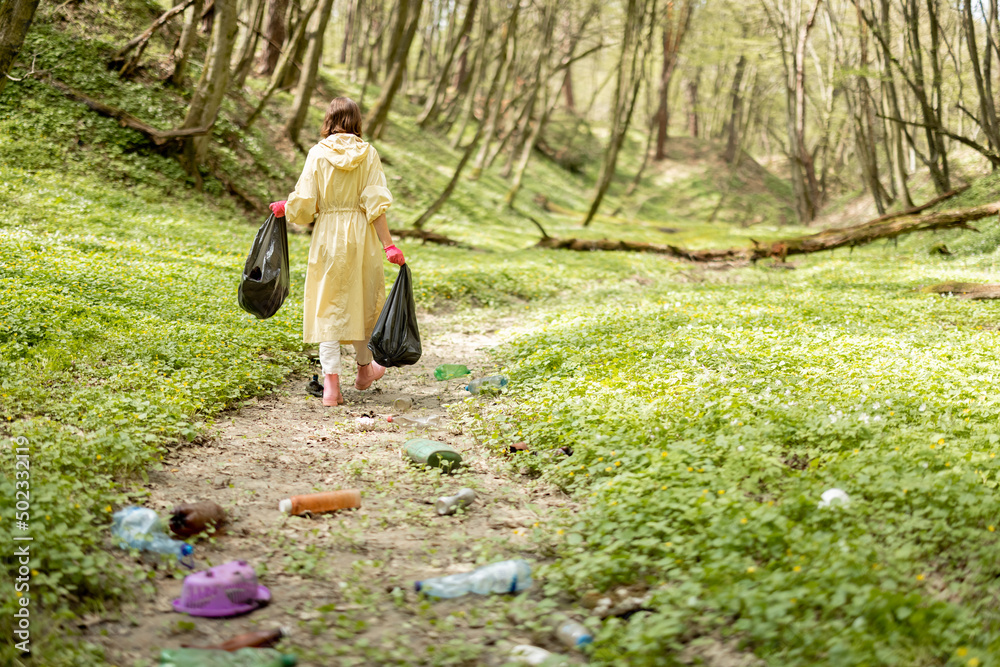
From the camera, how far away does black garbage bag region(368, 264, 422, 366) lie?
222 inches

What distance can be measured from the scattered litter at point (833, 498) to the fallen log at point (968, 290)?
7397mm

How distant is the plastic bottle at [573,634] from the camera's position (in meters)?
2.67

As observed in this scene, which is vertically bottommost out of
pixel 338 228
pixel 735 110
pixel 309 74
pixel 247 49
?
pixel 338 228

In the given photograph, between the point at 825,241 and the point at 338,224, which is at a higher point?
the point at 825,241

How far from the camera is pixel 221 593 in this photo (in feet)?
9.37

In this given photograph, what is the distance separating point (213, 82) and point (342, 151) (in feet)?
25.5

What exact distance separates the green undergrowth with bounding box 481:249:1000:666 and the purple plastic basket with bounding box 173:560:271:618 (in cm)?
128

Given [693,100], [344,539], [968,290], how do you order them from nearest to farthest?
[344,539]
[968,290]
[693,100]

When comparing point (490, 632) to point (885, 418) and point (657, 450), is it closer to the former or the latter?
point (657, 450)

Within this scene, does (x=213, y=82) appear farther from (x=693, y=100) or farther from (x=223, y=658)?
(x=693, y=100)

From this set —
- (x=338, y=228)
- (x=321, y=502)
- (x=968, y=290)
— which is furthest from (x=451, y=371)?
(x=968, y=290)

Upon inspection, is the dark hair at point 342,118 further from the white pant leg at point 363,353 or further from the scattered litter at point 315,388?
the scattered litter at point 315,388

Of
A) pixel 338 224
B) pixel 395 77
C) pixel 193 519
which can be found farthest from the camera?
pixel 395 77

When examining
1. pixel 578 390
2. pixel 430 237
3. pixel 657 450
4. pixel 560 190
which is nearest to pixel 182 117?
Answer: pixel 430 237
